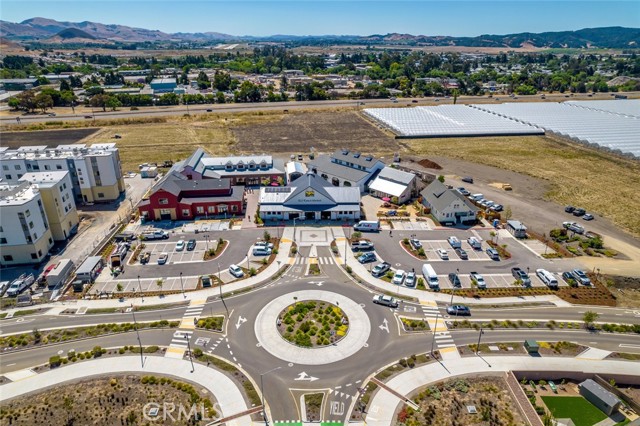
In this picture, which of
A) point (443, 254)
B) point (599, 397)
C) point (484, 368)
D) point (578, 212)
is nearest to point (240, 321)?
point (484, 368)

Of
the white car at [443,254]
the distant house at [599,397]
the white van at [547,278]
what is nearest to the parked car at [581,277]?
the white van at [547,278]

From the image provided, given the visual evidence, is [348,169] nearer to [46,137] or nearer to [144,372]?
[144,372]

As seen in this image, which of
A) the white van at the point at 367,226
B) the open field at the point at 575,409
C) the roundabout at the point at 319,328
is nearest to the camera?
the open field at the point at 575,409

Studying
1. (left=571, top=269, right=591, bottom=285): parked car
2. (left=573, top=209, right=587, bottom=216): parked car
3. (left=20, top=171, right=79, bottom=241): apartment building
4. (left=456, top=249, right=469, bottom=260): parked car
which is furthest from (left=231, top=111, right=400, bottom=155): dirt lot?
(left=571, top=269, right=591, bottom=285): parked car

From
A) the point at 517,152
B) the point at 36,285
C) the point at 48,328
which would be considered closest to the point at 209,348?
the point at 48,328

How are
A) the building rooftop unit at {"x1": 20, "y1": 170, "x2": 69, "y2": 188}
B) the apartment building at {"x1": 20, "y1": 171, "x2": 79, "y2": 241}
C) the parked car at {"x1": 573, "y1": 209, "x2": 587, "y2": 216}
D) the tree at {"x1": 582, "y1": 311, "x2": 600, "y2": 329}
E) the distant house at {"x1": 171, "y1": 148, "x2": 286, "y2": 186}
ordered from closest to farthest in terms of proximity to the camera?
the tree at {"x1": 582, "y1": 311, "x2": 600, "y2": 329} < the apartment building at {"x1": 20, "y1": 171, "x2": 79, "y2": 241} < the building rooftop unit at {"x1": 20, "y1": 170, "x2": 69, "y2": 188} < the parked car at {"x1": 573, "y1": 209, "x2": 587, "y2": 216} < the distant house at {"x1": 171, "y1": 148, "x2": 286, "y2": 186}

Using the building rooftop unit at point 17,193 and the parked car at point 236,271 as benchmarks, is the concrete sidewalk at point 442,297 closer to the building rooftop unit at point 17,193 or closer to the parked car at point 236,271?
the parked car at point 236,271
